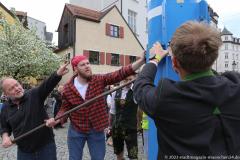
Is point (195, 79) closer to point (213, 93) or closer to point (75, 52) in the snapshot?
point (213, 93)

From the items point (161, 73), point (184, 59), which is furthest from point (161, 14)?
point (184, 59)

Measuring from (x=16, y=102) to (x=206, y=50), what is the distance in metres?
2.84

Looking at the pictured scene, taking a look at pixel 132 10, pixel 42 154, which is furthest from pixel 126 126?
pixel 132 10

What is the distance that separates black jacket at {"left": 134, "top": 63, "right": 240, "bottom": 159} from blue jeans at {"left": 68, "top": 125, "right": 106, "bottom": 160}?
246 centimetres

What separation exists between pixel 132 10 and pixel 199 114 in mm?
34913

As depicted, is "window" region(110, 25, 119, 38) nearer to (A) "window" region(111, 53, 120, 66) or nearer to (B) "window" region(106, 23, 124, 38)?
(B) "window" region(106, 23, 124, 38)

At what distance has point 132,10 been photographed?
3616cm

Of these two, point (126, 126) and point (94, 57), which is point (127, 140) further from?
point (94, 57)

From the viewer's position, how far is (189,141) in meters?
1.97

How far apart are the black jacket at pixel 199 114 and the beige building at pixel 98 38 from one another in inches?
1072

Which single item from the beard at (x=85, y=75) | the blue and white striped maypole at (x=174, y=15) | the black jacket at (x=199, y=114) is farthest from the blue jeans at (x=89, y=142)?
the black jacket at (x=199, y=114)

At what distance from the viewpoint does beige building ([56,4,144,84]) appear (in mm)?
29734

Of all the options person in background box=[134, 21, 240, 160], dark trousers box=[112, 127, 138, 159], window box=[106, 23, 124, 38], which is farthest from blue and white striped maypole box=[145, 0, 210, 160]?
window box=[106, 23, 124, 38]

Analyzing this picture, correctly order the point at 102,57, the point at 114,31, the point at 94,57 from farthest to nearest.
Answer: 1. the point at 114,31
2. the point at 102,57
3. the point at 94,57
